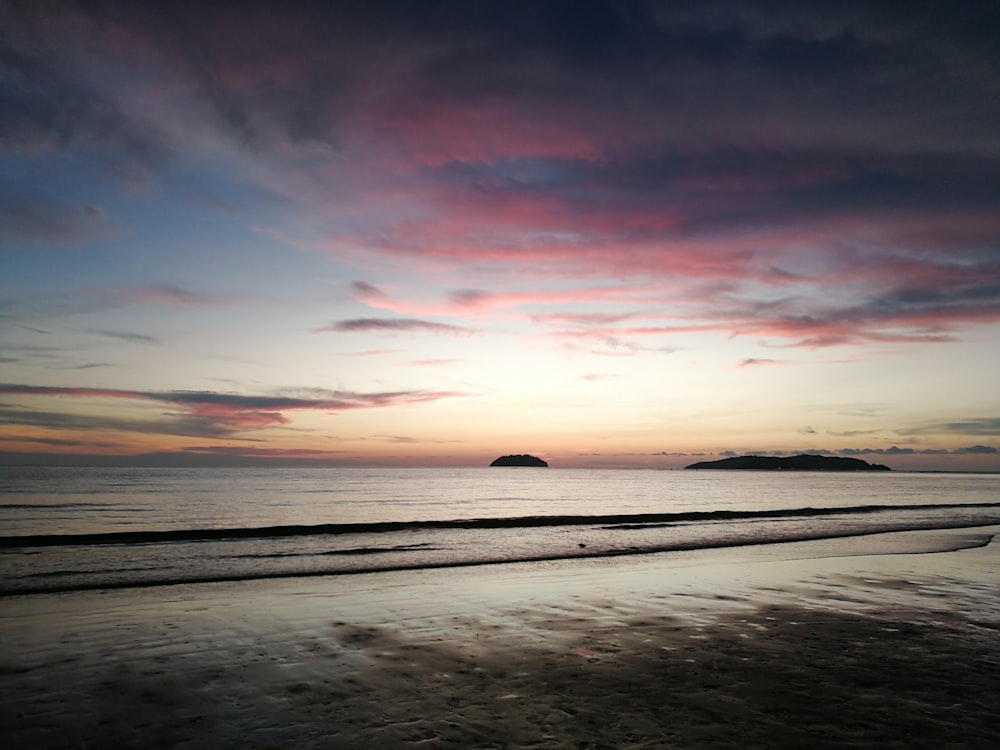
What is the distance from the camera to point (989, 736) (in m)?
7.35

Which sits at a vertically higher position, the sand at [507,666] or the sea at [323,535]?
the sand at [507,666]

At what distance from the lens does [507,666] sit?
34.1 ft

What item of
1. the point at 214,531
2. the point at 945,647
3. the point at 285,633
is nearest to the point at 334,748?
the point at 285,633

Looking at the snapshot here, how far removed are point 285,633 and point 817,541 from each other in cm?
3077

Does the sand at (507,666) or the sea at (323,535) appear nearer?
the sand at (507,666)

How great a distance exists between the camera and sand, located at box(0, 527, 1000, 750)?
7.54 m

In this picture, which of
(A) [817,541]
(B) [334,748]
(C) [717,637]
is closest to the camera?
(B) [334,748]

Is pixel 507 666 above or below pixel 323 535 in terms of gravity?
above

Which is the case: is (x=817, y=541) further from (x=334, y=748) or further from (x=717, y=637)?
(x=334, y=748)

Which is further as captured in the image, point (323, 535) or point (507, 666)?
point (323, 535)

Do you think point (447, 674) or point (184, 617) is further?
point (184, 617)

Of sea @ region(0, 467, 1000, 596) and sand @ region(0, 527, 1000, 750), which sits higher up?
sand @ region(0, 527, 1000, 750)

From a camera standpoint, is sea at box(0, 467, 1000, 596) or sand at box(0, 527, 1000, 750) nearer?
sand at box(0, 527, 1000, 750)

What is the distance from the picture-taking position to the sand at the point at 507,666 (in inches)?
297
